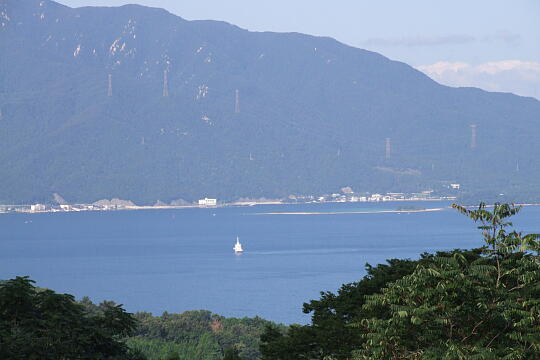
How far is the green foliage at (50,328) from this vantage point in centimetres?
2830

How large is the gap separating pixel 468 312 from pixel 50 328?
13.6 metres

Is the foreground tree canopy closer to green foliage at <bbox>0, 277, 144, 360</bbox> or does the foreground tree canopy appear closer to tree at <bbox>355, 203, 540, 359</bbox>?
tree at <bbox>355, 203, 540, 359</bbox>

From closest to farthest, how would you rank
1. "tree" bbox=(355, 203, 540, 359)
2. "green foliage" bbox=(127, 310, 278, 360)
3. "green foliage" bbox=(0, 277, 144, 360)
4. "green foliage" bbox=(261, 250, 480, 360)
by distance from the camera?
"tree" bbox=(355, 203, 540, 359), "green foliage" bbox=(261, 250, 480, 360), "green foliage" bbox=(0, 277, 144, 360), "green foliage" bbox=(127, 310, 278, 360)

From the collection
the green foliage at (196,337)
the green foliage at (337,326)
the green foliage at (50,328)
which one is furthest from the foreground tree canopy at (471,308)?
the green foliage at (196,337)

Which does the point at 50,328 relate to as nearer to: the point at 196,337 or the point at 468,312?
the point at 468,312

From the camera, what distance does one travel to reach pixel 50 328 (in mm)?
29547

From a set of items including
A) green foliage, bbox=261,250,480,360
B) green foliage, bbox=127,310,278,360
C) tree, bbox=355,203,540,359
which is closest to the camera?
tree, bbox=355,203,540,359

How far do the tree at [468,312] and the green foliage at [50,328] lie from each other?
10.2 meters

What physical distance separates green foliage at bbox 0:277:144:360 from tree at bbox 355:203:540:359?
1017 cm

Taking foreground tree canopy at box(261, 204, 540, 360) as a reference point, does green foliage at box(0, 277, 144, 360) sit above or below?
below

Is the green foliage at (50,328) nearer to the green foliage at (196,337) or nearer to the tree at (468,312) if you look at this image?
the tree at (468,312)

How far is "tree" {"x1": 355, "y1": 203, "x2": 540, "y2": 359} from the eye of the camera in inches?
798

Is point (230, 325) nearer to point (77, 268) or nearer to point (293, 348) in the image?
point (293, 348)

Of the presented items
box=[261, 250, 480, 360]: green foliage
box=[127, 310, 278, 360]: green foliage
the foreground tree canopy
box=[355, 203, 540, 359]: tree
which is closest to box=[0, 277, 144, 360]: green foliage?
box=[261, 250, 480, 360]: green foliage
